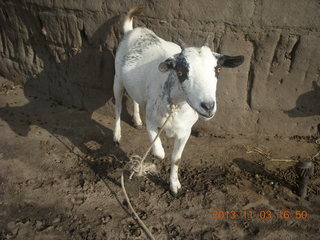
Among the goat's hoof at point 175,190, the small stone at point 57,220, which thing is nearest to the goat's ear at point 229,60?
the goat's hoof at point 175,190

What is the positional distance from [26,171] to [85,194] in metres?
0.93

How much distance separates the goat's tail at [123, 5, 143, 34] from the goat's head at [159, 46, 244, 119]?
5.09ft

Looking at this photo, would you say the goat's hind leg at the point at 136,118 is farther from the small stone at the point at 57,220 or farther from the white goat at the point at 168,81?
the small stone at the point at 57,220

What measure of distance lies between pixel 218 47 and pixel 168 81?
1441 millimetres

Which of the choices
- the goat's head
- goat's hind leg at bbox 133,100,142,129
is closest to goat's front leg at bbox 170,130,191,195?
the goat's head

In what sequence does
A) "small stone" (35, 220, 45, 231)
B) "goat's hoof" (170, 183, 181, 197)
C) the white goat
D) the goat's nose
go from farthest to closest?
"goat's hoof" (170, 183, 181, 197)
"small stone" (35, 220, 45, 231)
the white goat
the goat's nose

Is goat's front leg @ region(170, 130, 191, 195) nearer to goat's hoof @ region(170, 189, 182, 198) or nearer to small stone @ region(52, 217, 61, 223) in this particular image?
goat's hoof @ region(170, 189, 182, 198)

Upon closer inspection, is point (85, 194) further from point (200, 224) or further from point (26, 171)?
point (200, 224)

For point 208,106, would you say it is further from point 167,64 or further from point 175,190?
point 175,190

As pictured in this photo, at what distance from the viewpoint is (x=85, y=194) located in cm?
337

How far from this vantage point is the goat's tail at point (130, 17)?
3.67 m

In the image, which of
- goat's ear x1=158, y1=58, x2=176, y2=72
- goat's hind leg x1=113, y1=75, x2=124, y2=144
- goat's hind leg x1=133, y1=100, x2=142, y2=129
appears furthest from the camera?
goat's hind leg x1=133, y1=100, x2=142, y2=129

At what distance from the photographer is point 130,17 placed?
151 inches

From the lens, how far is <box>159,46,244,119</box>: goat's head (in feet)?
7.07
